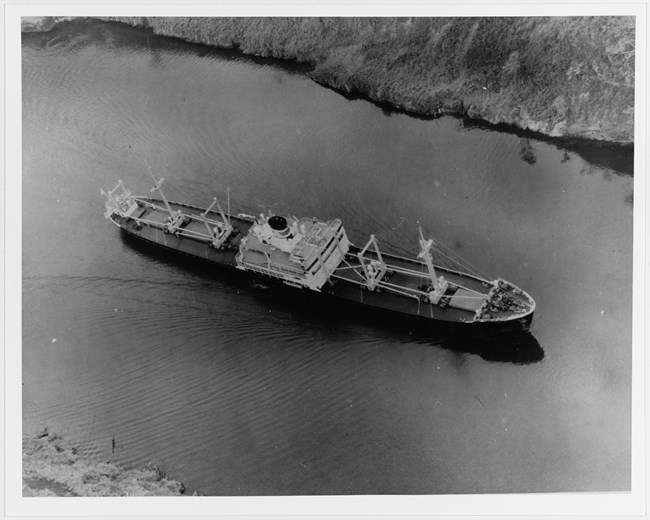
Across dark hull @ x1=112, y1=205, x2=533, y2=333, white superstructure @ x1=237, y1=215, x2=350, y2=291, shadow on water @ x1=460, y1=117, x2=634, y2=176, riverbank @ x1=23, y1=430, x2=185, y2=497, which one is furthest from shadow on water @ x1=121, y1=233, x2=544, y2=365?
shadow on water @ x1=460, y1=117, x2=634, y2=176

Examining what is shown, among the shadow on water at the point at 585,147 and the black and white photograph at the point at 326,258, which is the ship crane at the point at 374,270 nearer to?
the black and white photograph at the point at 326,258

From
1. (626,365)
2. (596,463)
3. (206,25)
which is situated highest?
(206,25)

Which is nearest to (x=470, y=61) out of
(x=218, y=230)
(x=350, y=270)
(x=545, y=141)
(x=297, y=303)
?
(x=545, y=141)

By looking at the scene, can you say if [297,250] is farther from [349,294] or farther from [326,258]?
[349,294]
